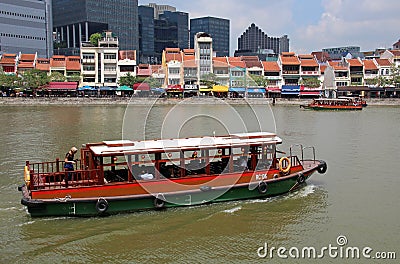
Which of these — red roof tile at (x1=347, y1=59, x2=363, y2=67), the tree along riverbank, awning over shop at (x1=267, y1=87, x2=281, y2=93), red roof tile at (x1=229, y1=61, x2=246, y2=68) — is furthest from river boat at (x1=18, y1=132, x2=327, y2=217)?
red roof tile at (x1=347, y1=59, x2=363, y2=67)

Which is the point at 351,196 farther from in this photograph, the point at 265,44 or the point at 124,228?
the point at 265,44

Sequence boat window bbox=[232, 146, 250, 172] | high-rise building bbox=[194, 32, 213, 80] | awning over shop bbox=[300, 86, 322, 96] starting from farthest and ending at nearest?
high-rise building bbox=[194, 32, 213, 80] → awning over shop bbox=[300, 86, 322, 96] → boat window bbox=[232, 146, 250, 172]

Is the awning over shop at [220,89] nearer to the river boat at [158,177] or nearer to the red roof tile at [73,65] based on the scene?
the red roof tile at [73,65]

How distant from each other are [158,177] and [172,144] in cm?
95

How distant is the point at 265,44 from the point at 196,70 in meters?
91.7

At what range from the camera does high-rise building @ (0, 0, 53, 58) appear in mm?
78938

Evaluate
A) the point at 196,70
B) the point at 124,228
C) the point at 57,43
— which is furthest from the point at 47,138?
the point at 57,43

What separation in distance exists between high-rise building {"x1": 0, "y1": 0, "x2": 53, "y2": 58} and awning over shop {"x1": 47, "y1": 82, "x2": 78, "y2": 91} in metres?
23.7

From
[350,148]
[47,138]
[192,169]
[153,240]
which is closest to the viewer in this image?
[153,240]

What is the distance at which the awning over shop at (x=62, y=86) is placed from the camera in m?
60.8

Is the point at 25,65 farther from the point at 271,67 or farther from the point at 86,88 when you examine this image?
the point at 271,67

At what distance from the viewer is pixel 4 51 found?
78500mm

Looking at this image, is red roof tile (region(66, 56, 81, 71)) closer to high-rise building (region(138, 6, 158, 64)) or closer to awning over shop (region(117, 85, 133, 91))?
awning over shop (region(117, 85, 133, 91))

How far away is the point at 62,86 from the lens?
61438 millimetres
